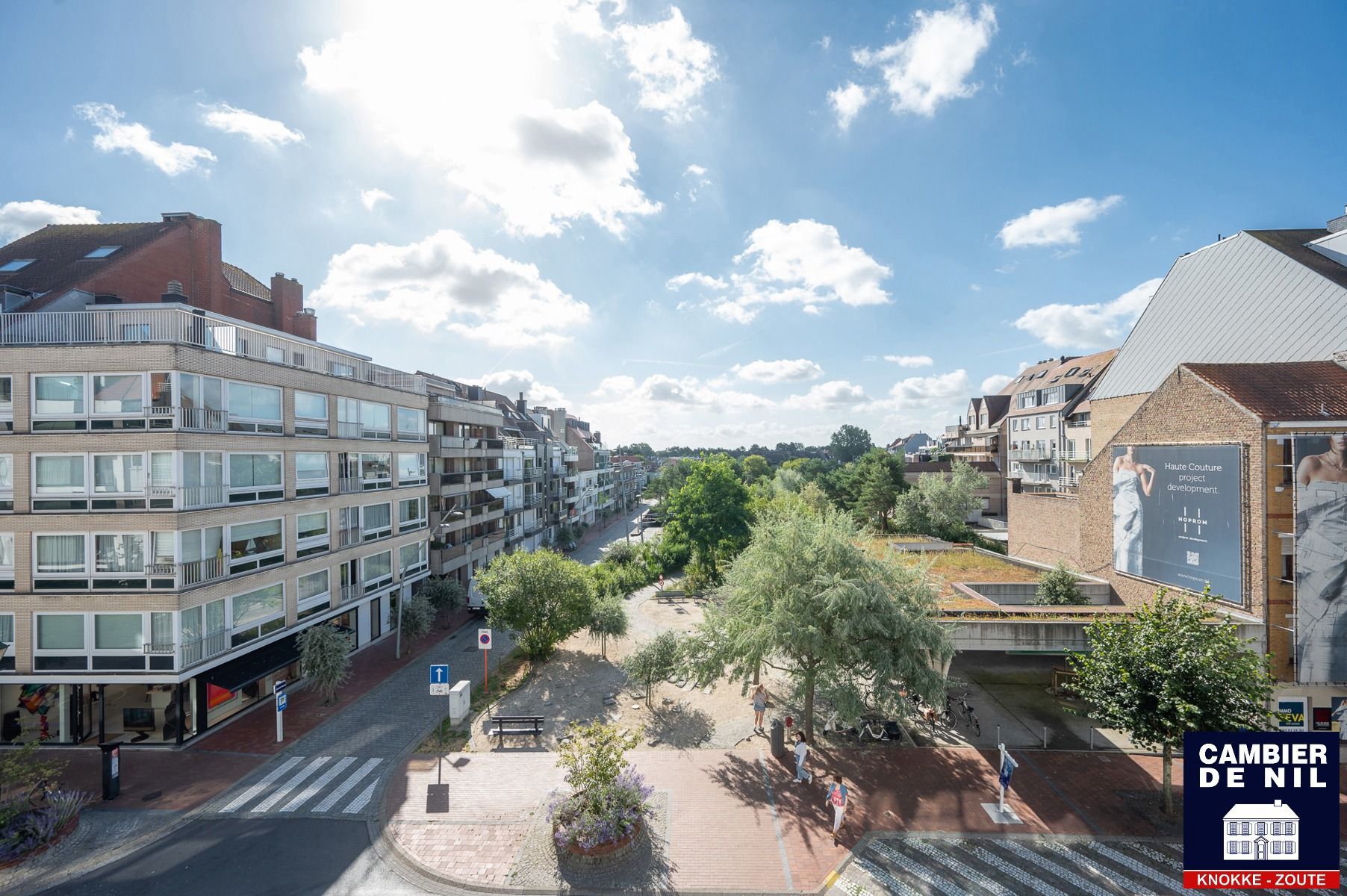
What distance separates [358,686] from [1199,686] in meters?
27.1

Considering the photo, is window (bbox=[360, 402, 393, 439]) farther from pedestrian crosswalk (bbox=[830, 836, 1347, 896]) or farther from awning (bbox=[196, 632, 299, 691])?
pedestrian crosswalk (bbox=[830, 836, 1347, 896])

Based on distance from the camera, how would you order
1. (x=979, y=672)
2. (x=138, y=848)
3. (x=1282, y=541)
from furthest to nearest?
(x=979, y=672)
(x=1282, y=541)
(x=138, y=848)

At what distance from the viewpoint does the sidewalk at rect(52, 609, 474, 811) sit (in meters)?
14.6

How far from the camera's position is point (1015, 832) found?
12.8 m

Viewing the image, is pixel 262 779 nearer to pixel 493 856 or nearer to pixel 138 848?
pixel 138 848

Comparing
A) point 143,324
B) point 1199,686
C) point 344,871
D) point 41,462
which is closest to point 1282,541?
point 1199,686

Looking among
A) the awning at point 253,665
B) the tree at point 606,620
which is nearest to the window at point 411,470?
the awning at point 253,665

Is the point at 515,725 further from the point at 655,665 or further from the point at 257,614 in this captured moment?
the point at 257,614

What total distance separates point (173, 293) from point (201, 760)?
60.0ft


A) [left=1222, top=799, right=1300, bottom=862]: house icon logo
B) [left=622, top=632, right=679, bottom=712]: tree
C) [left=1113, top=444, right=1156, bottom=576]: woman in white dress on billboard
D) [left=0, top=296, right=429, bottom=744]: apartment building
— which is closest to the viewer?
[left=1222, top=799, right=1300, bottom=862]: house icon logo

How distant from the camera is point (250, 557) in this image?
19.7 m

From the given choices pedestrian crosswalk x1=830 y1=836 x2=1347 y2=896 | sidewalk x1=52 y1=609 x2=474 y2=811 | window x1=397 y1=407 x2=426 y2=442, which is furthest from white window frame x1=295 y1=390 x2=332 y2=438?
pedestrian crosswalk x1=830 y1=836 x2=1347 y2=896

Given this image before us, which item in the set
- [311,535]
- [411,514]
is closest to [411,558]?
[411,514]

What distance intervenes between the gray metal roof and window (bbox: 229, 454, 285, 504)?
128 ft
